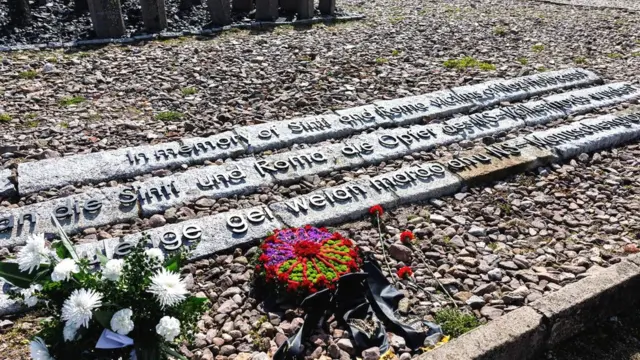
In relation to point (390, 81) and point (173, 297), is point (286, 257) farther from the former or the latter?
point (390, 81)

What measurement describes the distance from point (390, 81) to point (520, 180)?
3057 millimetres

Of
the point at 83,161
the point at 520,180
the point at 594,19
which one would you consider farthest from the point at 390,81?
the point at 594,19

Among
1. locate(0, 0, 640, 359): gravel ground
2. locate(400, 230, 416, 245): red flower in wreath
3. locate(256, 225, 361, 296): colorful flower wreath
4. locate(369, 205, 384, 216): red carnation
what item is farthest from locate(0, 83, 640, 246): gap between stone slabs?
locate(400, 230, 416, 245): red flower in wreath

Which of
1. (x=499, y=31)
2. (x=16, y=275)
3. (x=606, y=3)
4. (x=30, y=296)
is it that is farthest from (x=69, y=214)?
(x=606, y=3)

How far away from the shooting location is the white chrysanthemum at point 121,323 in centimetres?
274

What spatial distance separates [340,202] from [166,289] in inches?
108

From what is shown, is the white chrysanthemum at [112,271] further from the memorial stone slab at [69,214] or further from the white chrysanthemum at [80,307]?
the memorial stone slab at [69,214]

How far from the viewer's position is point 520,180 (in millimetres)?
5980

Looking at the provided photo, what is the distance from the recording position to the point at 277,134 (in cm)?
650

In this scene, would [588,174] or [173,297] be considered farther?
[588,174]

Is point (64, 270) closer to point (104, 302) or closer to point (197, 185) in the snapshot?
point (104, 302)

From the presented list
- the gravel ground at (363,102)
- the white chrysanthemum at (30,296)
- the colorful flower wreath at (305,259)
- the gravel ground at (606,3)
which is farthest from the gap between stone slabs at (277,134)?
the gravel ground at (606,3)

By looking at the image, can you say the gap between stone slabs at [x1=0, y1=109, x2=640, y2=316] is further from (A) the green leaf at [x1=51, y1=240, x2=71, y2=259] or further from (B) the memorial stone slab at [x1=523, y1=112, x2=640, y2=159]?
(A) the green leaf at [x1=51, y1=240, x2=71, y2=259]

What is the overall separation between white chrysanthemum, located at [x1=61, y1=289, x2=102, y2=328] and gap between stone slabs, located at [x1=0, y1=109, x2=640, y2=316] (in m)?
1.46
